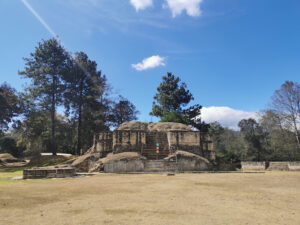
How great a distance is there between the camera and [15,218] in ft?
14.4

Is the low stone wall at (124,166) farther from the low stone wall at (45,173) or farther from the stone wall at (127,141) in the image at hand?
the stone wall at (127,141)

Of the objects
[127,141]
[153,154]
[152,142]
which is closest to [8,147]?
[127,141]

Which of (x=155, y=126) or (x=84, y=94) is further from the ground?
(x=84, y=94)

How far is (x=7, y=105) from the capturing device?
30.8 m

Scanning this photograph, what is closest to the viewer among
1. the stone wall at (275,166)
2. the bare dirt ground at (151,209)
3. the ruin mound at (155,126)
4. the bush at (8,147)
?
the bare dirt ground at (151,209)

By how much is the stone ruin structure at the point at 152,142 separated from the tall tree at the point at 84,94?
15.1m

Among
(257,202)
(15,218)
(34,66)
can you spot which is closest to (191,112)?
(34,66)

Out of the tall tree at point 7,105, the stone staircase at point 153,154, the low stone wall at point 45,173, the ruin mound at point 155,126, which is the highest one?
the tall tree at point 7,105

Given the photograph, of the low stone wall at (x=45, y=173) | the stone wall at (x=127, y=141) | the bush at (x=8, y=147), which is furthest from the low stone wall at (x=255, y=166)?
the bush at (x=8, y=147)

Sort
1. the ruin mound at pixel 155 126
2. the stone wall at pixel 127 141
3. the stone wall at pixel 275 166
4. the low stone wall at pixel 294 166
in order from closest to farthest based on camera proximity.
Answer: the stone wall at pixel 127 141
the low stone wall at pixel 294 166
the stone wall at pixel 275 166
the ruin mound at pixel 155 126

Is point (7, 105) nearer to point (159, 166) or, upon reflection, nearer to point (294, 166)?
point (159, 166)

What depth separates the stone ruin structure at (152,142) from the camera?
19.3m

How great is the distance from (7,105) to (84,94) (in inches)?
477

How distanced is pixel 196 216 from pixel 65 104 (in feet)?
114
